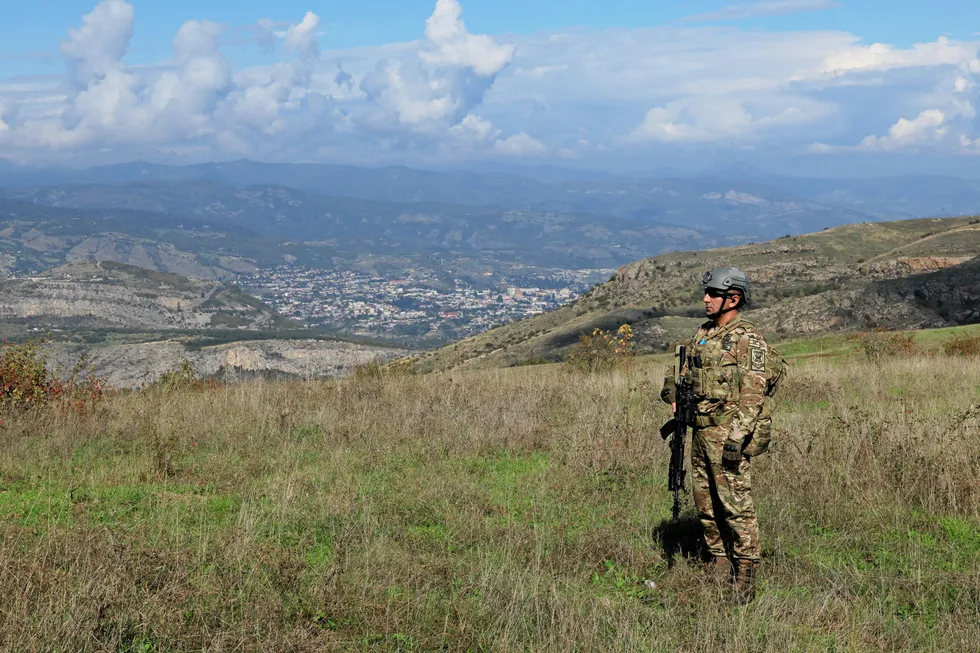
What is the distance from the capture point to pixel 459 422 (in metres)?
11.1

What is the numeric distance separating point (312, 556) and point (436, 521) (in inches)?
56.2

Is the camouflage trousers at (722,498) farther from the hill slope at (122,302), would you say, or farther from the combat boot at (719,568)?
the hill slope at (122,302)

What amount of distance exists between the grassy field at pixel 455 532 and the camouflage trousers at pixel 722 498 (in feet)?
1.07

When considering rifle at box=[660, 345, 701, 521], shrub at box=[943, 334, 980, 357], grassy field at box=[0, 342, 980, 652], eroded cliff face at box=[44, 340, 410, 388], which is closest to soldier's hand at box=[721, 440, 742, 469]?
rifle at box=[660, 345, 701, 521]

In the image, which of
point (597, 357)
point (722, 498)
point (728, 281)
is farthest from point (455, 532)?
point (597, 357)

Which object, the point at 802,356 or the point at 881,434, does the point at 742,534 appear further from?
the point at 802,356

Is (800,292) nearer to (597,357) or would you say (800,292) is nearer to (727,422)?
(597,357)

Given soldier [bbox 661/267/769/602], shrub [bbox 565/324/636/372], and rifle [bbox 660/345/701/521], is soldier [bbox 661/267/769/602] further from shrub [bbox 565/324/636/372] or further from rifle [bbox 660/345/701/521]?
shrub [bbox 565/324/636/372]

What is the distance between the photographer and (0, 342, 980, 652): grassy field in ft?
15.6

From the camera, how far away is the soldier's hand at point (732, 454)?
5.75 m

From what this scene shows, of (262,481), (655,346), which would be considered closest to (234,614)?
(262,481)

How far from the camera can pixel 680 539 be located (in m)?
6.85

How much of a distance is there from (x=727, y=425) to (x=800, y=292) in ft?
145

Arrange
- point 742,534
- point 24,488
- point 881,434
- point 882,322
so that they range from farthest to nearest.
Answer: point 882,322 → point 881,434 → point 24,488 → point 742,534
